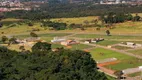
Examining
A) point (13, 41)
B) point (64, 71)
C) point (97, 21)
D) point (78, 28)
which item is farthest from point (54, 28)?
point (64, 71)

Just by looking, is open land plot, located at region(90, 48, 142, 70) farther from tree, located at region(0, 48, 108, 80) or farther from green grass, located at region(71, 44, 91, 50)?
tree, located at region(0, 48, 108, 80)

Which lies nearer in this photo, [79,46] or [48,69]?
[48,69]

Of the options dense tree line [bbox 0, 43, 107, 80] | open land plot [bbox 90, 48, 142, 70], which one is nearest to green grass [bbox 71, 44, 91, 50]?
open land plot [bbox 90, 48, 142, 70]

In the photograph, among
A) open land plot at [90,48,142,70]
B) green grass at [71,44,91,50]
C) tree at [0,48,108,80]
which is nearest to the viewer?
tree at [0,48,108,80]

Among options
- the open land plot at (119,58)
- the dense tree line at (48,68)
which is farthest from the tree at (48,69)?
the open land plot at (119,58)

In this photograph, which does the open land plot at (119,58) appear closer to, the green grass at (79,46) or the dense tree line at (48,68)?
the green grass at (79,46)

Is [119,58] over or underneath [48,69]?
underneath

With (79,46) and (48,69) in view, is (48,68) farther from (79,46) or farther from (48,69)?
(79,46)

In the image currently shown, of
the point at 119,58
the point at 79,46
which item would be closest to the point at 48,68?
the point at 119,58
